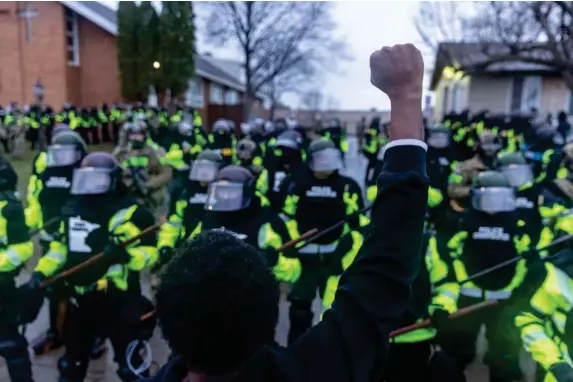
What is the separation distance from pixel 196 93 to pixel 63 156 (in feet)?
81.5

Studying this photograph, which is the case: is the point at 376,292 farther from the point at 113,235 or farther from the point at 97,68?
the point at 97,68

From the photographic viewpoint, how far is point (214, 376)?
126 cm

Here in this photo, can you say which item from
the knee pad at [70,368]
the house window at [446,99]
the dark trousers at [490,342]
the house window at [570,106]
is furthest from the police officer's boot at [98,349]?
the house window at [446,99]

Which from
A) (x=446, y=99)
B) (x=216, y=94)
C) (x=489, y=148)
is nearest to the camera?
(x=489, y=148)

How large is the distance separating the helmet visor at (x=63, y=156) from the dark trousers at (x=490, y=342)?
3.75 m

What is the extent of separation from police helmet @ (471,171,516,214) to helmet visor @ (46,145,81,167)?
3.66 meters

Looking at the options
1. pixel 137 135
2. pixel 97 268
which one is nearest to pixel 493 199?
pixel 97 268

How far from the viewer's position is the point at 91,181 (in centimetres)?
419

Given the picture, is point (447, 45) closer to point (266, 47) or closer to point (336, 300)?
point (266, 47)

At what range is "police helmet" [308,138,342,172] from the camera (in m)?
5.31

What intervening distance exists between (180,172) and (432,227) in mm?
3936

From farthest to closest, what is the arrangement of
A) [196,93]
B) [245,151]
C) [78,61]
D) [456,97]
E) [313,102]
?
[313,102] < [196,93] < [456,97] < [78,61] < [245,151]

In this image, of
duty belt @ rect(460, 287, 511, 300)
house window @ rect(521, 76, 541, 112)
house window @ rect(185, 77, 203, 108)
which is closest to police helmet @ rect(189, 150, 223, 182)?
duty belt @ rect(460, 287, 511, 300)

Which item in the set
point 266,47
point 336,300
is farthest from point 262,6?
point 336,300
